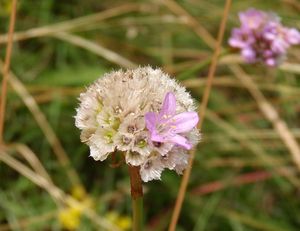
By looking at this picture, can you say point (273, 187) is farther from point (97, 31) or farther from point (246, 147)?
point (97, 31)

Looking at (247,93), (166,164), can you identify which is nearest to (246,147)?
(247,93)

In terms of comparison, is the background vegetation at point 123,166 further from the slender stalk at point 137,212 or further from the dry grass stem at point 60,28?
the slender stalk at point 137,212

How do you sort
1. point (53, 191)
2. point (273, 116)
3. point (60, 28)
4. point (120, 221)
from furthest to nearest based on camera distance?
point (273, 116), point (60, 28), point (120, 221), point (53, 191)

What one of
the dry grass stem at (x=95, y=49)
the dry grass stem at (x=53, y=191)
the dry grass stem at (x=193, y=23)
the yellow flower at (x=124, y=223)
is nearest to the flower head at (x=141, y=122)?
the dry grass stem at (x=53, y=191)

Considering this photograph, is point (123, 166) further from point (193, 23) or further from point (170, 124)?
point (170, 124)

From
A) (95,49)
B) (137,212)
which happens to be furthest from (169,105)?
(95,49)

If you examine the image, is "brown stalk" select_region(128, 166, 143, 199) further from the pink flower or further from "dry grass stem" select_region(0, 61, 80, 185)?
"dry grass stem" select_region(0, 61, 80, 185)
